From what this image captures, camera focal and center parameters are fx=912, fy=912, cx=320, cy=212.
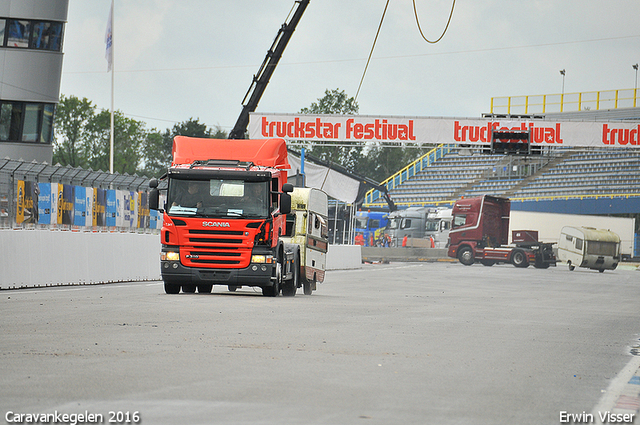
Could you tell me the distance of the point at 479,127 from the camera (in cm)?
4350

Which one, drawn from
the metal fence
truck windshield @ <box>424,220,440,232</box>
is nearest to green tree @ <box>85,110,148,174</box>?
truck windshield @ <box>424,220,440,232</box>

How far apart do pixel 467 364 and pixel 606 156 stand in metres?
59.5

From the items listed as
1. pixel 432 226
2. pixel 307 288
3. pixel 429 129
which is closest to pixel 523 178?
pixel 432 226

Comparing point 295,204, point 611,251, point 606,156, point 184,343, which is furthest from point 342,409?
point 606,156

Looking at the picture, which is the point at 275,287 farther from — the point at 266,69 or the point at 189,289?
the point at 266,69

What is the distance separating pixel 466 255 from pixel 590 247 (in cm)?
681

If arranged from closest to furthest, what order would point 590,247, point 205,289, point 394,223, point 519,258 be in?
point 205,289 → point 590,247 → point 519,258 → point 394,223

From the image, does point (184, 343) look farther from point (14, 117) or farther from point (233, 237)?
point (14, 117)

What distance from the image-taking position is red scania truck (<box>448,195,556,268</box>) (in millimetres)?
49219

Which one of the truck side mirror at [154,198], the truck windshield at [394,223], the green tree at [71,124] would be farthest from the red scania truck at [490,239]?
the green tree at [71,124]

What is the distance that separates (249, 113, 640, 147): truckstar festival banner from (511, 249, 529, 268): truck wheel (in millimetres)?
7838

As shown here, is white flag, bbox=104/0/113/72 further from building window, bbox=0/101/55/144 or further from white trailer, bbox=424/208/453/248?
white trailer, bbox=424/208/453/248

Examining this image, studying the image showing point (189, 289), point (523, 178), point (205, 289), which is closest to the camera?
point (189, 289)

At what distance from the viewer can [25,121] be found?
40.1 metres
